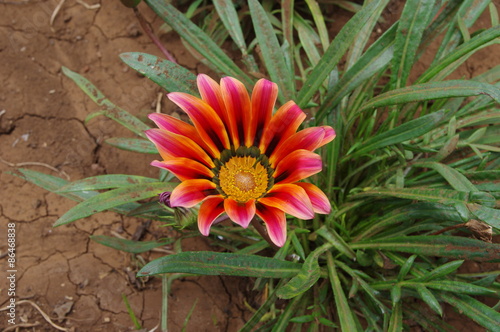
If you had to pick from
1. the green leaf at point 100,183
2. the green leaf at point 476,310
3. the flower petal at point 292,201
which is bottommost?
the green leaf at point 100,183

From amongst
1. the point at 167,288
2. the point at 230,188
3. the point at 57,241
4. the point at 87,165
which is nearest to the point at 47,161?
the point at 87,165

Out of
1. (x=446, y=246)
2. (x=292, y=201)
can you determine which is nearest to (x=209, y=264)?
(x=292, y=201)

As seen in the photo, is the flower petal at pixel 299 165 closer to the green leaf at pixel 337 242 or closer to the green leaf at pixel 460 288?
the green leaf at pixel 337 242

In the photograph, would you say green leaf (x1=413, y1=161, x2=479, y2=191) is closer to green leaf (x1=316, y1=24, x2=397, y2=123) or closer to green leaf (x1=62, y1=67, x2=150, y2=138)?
green leaf (x1=316, y1=24, x2=397, y2=123)

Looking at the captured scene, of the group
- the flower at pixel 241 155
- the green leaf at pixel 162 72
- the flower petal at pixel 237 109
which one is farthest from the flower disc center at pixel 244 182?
the green leaf at pixel 162 72

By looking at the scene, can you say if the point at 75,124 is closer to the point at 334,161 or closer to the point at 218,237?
the point at 218,237

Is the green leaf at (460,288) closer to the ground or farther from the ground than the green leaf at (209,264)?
farther from the ground

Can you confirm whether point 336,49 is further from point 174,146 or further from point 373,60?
point 174,146
